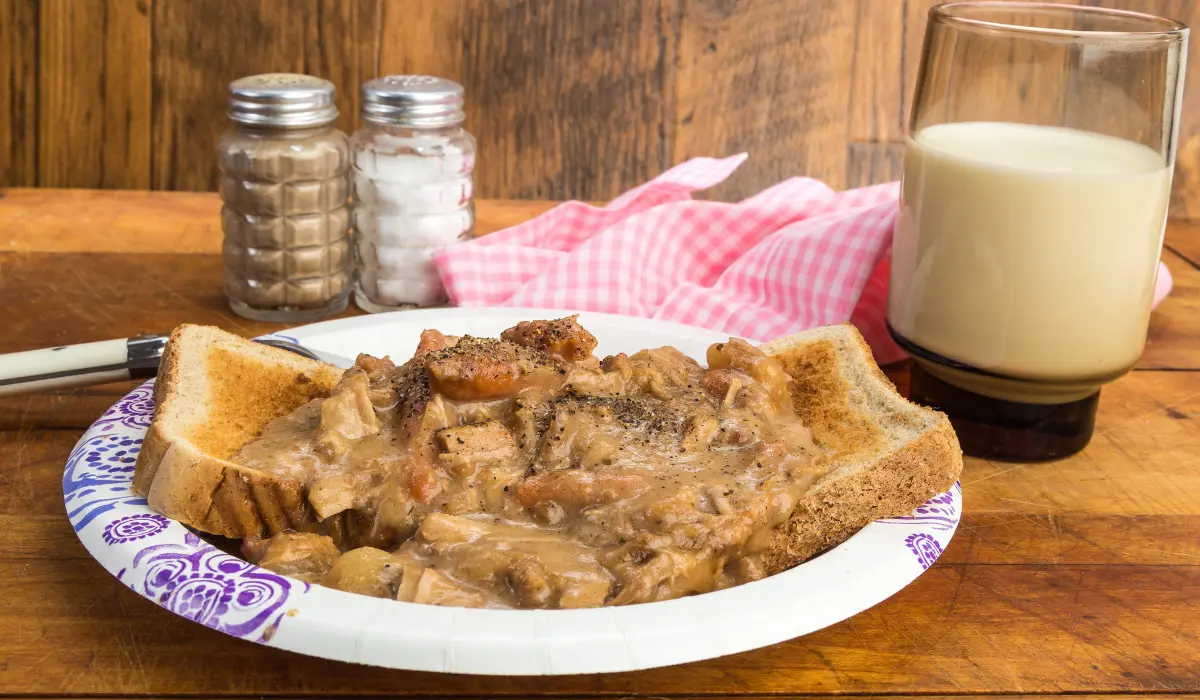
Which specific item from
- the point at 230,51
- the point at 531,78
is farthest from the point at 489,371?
the point at 230,51

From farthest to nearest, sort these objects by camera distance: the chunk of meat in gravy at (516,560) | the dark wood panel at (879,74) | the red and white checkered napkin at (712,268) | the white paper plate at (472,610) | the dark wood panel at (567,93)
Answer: the dark wood panel at (879,74) → the dark wood panel at (567,93) → the red and white checkered napkin at (712,268) → the chunk of meat in gravy at (516,560) → the white paper plate at (472,610)

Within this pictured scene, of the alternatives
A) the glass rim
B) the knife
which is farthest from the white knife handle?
the glass rim

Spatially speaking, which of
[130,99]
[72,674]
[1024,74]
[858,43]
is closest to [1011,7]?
[1024,74]

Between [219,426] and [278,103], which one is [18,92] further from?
[219,426]

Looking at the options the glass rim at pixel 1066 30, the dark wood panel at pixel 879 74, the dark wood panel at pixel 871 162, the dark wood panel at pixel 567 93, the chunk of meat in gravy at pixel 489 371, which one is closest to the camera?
the chunk of meat in gravy at pixel 489 371

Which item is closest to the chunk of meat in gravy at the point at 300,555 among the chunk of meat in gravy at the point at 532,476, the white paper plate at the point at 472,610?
the chunk of meat in gravy at the point at 532,476

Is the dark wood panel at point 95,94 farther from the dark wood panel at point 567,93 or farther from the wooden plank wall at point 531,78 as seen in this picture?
the dark wood panel at point 567,93
